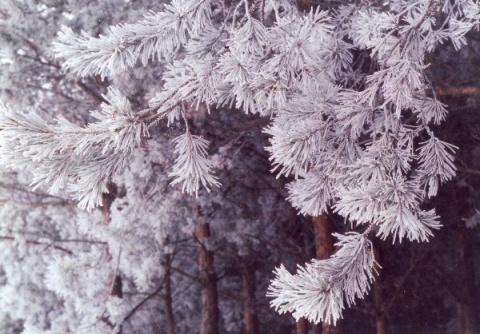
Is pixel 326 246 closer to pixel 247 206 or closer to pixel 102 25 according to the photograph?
pixel 247 206

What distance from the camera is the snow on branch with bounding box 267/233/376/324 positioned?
229 cm

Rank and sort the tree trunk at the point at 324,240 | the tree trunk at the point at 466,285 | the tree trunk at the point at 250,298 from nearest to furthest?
1. the tree trunk at the point at 324,240
2. the tree trunk at the point at 250,298
3. the tree trunk at the point at 466,285

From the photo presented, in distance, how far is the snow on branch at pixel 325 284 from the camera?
229 cm

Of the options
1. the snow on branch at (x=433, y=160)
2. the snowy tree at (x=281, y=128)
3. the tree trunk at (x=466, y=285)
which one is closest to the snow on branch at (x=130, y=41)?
the snowy tree at (x=281, y=128)

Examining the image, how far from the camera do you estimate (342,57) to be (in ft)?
11.3

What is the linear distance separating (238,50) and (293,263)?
868 cm

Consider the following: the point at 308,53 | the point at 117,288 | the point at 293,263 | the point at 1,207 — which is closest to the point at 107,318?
the point at 117,288

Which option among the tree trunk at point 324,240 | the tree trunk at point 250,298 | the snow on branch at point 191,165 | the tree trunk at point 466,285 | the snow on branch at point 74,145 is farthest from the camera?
the tree trunk at point 466,285

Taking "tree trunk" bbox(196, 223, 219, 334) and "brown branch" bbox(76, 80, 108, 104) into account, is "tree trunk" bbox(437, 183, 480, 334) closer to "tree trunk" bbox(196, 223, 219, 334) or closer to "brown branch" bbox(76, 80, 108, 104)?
"tree trunk" bbox(196, 223, 219, 334)

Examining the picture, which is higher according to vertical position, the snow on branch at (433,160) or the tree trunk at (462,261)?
the tree trunk at (462,261)

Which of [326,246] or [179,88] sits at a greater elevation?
[326,246]

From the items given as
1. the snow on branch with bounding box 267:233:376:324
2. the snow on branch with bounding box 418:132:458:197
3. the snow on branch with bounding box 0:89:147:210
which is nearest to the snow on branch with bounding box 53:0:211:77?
the snow on branch with bounding box 0:89:147:210

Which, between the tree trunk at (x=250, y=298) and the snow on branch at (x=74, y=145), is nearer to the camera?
the snow on branch at (x=74, y=145)

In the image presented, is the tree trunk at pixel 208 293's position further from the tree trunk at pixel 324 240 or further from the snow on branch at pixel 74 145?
the snow on branch at pixel 74 145
